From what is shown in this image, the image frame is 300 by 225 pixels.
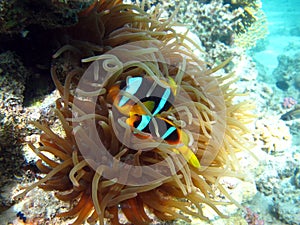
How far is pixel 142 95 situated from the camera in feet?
4.91

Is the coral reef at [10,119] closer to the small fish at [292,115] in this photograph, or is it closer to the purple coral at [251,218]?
the purple coral at [251,218]

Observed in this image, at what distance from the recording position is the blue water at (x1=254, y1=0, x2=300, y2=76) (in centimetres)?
1002

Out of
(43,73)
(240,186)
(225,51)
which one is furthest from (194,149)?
(225,51)

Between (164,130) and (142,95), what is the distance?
0.75 ft

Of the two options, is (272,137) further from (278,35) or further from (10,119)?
(278,35)

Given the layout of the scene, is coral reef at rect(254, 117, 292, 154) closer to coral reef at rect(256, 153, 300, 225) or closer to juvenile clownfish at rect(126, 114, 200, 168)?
coral reef at rect(256, 153, 300, 225)

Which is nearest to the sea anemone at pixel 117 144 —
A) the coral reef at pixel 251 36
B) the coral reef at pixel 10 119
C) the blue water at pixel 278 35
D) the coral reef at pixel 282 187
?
the coral reef at pixel 10 119

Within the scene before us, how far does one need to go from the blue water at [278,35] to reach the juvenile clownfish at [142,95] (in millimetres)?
7927

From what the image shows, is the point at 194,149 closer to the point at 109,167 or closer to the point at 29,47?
the point at 109,167

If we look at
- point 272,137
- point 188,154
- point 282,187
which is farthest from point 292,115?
point 188,154

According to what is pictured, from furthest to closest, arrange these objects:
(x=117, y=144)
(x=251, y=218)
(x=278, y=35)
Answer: (x=278, y=35)
(x=251, y=218)
(x=117, y=144)

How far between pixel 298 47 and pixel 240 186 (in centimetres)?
1012

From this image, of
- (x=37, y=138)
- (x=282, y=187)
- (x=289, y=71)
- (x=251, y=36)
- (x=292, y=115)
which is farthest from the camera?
(x=289, y=71)

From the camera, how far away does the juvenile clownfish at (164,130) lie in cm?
142
